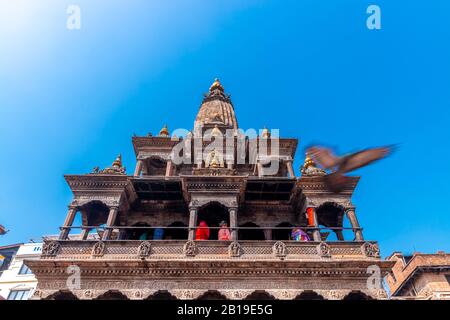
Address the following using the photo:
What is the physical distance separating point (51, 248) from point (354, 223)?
14458 mm

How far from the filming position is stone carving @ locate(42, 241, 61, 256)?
13.7 metres

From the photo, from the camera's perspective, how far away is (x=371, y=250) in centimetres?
1395

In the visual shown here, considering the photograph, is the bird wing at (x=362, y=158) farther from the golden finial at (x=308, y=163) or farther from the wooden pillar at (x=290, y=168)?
the wooden pillar at (x=290, y=168)

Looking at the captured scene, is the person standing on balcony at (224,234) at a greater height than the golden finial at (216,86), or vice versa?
the golden finial at (216,86)

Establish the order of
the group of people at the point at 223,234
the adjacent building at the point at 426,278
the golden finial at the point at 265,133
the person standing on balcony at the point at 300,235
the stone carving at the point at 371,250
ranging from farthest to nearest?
the adjacent building at the point at 426,278
the golden finial at the point at 265,133
the person standing on balcony at the point at 300,235
the group of people at the point at 223,234
the stone carving at the point at 371,250

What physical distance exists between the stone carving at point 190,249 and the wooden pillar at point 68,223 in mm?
6038

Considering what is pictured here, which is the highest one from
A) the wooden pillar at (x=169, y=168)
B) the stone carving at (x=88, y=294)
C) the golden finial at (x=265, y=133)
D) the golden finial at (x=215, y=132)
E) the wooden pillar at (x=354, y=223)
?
the golden finial at (x=265, y=133)

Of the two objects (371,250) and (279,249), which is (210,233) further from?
(371,250)

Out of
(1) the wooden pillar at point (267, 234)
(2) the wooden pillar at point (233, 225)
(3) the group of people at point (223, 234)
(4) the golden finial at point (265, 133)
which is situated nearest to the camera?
(2) the wooden pillar at point (233, 225)

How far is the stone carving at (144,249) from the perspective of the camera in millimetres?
13594

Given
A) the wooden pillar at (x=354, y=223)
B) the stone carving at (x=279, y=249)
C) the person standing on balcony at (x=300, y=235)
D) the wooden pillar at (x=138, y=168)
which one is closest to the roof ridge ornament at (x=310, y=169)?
the wooden pillar at (x=354, y=223)

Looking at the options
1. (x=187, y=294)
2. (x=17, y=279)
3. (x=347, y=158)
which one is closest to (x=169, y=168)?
(x=187, y=294)

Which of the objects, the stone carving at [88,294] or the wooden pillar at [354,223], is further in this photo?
the wooden pillar at [354,223]
